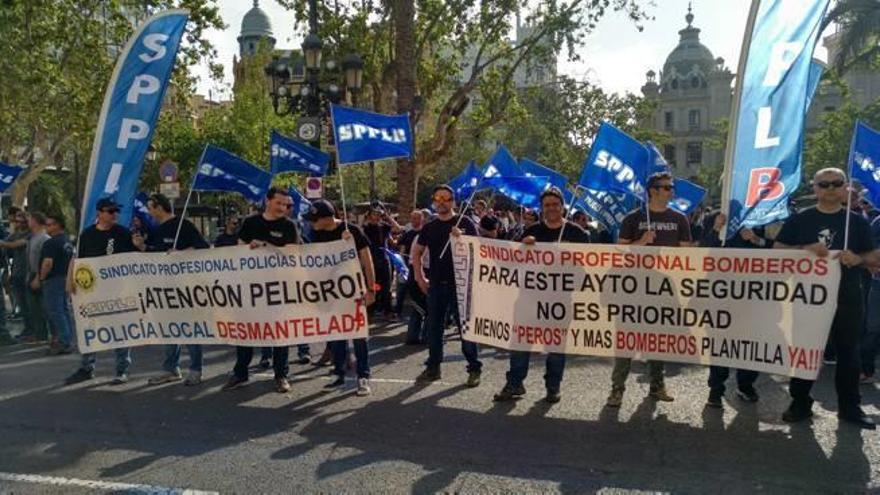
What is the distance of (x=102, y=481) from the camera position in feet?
14.5

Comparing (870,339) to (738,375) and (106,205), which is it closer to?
(738,375)

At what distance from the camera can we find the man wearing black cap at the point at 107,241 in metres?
6.98

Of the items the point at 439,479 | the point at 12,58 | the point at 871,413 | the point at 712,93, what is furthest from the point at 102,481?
the point at 712,93

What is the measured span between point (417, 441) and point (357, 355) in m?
1.59

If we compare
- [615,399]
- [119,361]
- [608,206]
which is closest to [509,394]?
[615,399]

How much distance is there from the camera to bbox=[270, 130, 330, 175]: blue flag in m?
10.3

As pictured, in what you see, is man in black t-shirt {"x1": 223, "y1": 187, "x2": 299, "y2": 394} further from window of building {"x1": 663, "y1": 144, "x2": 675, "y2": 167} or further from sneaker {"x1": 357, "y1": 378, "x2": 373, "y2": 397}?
window of building {"x1": 663, "y1": 144, "x2": 675, "y2": 167}

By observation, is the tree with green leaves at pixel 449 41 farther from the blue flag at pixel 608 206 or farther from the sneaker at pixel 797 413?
the sneaker at pixel 797 413

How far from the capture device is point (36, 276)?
9.26 m

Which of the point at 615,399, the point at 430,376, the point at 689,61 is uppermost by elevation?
the point at 689,61

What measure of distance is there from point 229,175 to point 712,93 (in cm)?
7936

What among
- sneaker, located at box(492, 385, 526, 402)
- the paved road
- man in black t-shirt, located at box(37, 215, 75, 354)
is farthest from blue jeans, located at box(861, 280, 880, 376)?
man in black t-shirt, located at box(37, 215, 75, 354)

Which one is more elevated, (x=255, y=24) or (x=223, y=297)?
(x=255, y=24)

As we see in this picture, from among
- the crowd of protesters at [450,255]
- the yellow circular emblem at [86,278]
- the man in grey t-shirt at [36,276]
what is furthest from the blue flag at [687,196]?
the man in grey t-shirt at [36,276]
